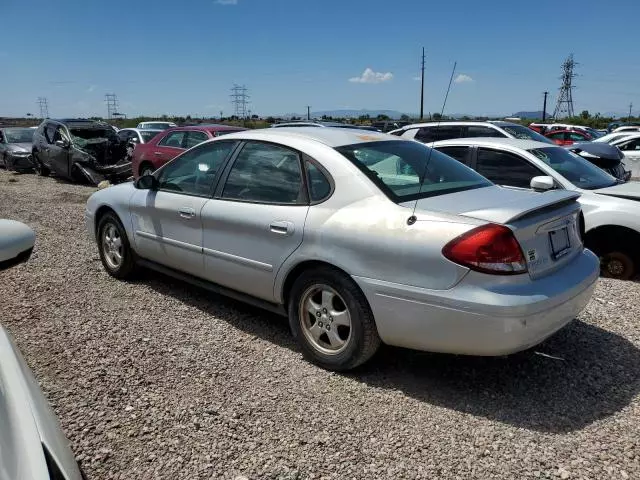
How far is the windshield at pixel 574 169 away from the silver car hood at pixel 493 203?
9.61 feet

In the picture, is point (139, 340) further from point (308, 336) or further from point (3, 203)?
point (3, 203)

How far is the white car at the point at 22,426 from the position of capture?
4.51 feet

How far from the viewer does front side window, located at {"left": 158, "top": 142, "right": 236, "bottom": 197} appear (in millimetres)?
4477

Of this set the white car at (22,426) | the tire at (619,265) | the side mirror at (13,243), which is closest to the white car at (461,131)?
the tire at (619,265)

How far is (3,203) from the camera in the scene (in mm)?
11633

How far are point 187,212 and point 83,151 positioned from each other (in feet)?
36.4

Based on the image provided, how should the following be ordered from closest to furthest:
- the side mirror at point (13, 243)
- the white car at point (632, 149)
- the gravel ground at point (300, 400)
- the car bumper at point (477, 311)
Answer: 1. the side mirror at point (13, 243)
2. the gravel ground at point (300, 400)
3. the car bumper at point (477, 311)
4. the white car at point (632, 149)

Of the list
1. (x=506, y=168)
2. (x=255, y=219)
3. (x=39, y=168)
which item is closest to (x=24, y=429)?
(x=255, y=219)

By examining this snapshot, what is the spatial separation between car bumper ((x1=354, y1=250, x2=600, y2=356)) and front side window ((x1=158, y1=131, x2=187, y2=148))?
990cm

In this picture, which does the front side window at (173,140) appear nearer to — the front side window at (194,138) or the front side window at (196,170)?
the front side window at (194,138)

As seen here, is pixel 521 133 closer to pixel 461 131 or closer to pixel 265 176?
pixel 461 131

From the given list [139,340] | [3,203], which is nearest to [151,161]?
[3,203]

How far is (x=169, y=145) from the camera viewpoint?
12.4 metres

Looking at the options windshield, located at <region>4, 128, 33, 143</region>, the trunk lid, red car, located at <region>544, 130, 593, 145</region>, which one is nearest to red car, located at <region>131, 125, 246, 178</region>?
windshield, located at <region>4, 128, 33, 143</region>
